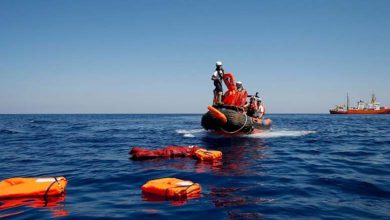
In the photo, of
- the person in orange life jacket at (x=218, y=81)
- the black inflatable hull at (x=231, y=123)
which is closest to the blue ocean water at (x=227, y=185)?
the black inflatable hull at (x=231, y=123)

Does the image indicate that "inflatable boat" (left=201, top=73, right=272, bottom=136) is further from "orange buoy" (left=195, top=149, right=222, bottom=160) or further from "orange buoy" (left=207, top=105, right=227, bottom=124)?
"orange buoy" (left=195, top=149, right=222, bottom=160)

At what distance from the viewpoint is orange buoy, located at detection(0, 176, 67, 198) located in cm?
680

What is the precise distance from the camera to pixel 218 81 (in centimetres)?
2059

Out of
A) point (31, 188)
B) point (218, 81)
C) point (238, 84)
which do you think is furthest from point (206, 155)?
point (238, 84)

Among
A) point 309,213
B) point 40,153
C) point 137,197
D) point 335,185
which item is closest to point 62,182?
point 137,197

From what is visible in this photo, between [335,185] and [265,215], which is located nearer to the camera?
[265,215]

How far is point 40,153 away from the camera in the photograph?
14500mm

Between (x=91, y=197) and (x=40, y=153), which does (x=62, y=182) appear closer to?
(x=91, y=197)

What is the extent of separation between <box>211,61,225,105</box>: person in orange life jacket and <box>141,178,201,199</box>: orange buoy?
13755mm

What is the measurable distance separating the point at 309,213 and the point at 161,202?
9.57 ft

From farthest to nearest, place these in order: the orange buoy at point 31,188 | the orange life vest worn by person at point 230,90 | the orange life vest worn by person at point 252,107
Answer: the orange life vest worn by person at point 252,107
the orange life vest worn by person at point 230,90
the orange buoy at point 31,188

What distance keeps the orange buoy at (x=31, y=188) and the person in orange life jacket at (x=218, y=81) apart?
47.2ft

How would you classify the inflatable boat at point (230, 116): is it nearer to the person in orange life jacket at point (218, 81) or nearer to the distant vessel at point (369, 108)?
the person in orange life jacket at point (218, 81)

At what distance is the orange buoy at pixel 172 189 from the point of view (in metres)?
6.68
